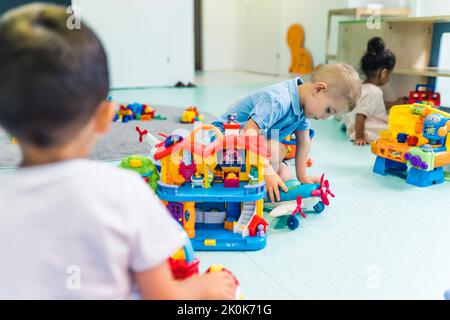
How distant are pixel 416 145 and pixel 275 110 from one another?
0.60m

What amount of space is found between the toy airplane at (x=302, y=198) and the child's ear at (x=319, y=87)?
22cm

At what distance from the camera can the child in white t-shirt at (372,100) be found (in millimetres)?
2035

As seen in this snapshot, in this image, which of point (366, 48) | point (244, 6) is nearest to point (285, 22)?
point (244, 6)

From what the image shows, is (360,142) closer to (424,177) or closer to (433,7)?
(424,177)

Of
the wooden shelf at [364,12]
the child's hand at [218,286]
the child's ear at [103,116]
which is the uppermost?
the wooden shelf at [364,12]

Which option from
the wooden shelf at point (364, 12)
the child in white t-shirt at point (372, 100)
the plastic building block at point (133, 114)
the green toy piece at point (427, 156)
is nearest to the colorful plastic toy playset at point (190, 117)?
the plastic building block at point (133, 114)

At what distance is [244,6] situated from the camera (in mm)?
5602

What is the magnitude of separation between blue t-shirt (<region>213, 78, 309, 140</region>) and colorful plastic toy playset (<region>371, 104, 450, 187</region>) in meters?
0.38

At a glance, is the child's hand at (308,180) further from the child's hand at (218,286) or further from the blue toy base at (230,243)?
the child's hand at (218,286)

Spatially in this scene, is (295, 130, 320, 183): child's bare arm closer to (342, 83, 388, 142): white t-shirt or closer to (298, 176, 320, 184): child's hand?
(298, 176, 320, 184): child's hand

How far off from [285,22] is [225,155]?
13.0 feet
